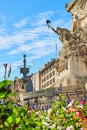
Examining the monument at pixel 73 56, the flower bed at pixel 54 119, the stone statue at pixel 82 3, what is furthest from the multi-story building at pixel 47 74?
the flower bed at pixel 54 119

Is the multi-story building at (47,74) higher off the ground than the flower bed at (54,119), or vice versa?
the multi-story building at (47,74)

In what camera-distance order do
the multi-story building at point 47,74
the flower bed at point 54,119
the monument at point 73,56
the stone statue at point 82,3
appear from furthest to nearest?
the multi-story building at point 47,74 → the stone statue at point 82,3 → the monument at point 73,56 → the flower bed at point 54,119

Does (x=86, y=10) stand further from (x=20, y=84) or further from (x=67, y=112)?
(x=67, y=112)

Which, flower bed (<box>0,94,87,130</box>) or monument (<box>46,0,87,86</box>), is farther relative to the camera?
monument (<box>46,0,87,86</box>)

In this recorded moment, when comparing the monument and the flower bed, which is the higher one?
the monument

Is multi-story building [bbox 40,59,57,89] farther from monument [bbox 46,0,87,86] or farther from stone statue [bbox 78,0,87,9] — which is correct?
monument [bbox 46,0,87,86]

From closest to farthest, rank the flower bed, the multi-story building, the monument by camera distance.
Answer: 1. the flower bed
2. the monument
3. the multi-story building

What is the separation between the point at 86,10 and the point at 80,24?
3.22 ft

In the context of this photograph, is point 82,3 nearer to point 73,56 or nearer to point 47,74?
point 73,56

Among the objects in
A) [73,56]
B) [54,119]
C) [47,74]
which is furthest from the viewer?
[47,74]

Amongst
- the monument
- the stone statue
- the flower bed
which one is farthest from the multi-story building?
the flower bed

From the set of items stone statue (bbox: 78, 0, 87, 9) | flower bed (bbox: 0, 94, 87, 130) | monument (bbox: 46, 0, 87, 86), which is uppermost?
stone statue (bbox: 78, 0, 87, 9)

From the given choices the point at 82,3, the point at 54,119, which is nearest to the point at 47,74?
the point at 82,3

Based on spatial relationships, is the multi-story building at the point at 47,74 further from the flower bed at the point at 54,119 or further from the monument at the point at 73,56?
the flower bed at the point at 54,119
